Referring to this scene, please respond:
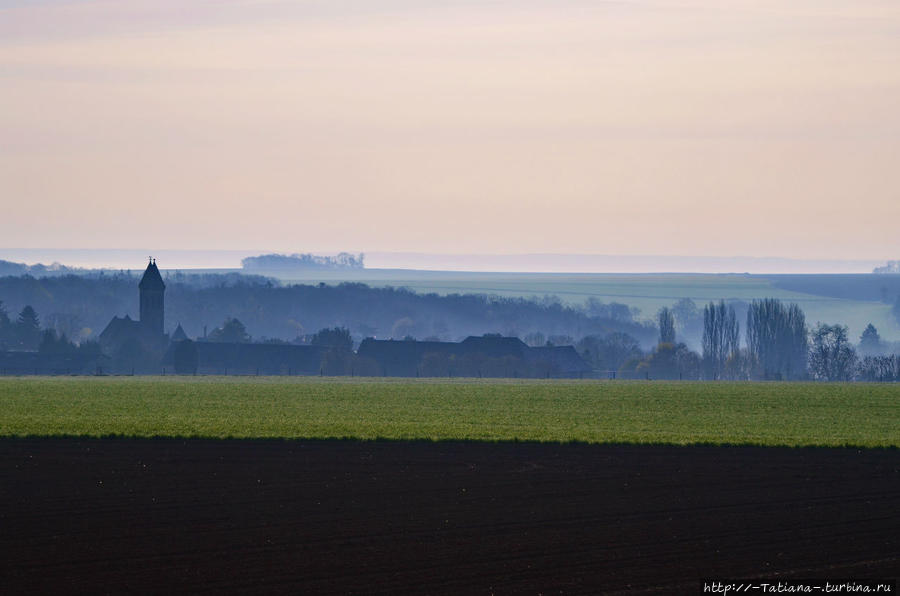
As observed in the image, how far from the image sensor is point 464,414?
178 feet

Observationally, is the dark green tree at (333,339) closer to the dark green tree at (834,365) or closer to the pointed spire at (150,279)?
the pointed spire at (150,279)

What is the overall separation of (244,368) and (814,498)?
12111 centimetres

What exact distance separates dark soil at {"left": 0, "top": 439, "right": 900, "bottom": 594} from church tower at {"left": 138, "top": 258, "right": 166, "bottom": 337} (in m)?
118

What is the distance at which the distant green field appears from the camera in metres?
43.6

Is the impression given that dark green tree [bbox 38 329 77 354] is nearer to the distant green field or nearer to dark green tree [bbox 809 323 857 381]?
the distant green field

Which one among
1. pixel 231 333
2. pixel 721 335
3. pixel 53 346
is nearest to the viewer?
pixel 53 346

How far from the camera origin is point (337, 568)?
2092 cm

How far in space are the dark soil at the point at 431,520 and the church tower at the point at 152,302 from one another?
387 feet

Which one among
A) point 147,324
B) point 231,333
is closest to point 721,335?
point 231,333

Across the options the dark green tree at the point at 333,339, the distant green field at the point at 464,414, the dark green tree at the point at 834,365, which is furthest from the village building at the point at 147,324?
the dark green tree at the point at 834,365

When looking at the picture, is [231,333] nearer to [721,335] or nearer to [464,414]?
[721,335]

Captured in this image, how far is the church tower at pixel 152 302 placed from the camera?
15350 centimetres

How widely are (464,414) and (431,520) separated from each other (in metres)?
29.2

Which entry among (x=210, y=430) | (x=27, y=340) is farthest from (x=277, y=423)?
(x=27, y=340)
